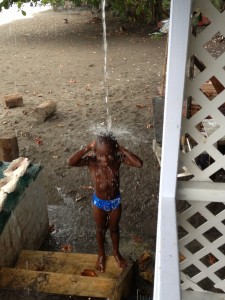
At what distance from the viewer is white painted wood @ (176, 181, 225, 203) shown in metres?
1.81

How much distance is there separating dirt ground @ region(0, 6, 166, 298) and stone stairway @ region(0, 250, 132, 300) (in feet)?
2.84

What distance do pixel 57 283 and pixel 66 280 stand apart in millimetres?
84

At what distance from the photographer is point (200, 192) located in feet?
6.00

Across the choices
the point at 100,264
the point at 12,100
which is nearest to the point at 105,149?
the point at 100,264

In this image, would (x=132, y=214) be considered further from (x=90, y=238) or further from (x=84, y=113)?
(x=84, y=113)

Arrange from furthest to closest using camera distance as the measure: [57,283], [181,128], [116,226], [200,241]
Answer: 1. [116,226]
2. [57,283]
3. [200,241]
4. [181,128]

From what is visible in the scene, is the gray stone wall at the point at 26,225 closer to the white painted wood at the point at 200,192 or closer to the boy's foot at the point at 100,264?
the boy's foot at the point at 100,264

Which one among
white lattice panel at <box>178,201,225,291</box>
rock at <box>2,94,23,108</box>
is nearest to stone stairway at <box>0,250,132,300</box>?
white lattice panel at <box>178,201,225,291</box>

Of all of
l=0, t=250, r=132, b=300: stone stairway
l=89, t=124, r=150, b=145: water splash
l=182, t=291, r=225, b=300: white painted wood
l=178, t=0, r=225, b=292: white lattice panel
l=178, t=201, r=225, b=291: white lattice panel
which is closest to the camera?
l=178, t=0, r=225, b=292: white lattice panel

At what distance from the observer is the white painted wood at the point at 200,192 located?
71.1 inches

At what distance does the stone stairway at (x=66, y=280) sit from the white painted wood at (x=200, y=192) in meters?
1.64

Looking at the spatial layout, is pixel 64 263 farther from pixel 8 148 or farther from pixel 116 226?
pixel 8 148

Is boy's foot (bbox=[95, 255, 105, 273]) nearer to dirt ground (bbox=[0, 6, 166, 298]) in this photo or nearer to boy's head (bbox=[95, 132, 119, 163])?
dirt ground (bbox=[0, 6, 166, 298])

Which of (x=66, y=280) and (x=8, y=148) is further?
A: (x=8, y=148)
